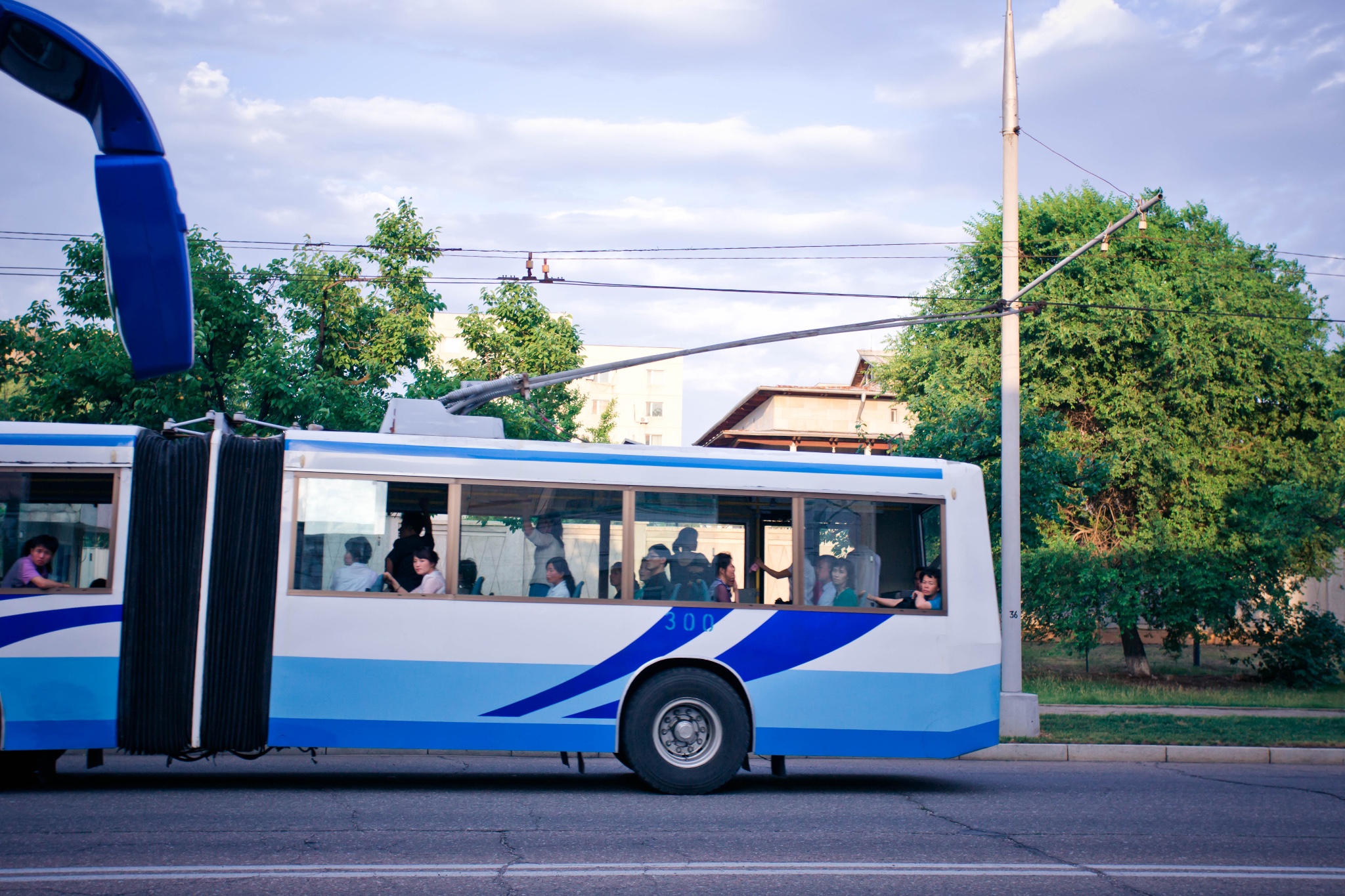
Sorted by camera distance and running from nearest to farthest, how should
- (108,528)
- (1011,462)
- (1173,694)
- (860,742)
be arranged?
(108,528)
(860,742)
(1011,462)
(1173,694)

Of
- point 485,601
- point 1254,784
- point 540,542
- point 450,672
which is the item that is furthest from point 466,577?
point 1254,784

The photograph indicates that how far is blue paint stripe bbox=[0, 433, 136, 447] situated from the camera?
845 cm

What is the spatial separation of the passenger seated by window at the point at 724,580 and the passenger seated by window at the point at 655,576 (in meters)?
0.39

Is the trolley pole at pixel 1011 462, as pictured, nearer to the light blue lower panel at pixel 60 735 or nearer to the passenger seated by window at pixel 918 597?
the passenger seated by window at pixel 918 597

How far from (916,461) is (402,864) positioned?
565 cm

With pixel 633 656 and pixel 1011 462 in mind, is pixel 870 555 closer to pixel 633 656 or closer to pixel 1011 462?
pixel 633 656

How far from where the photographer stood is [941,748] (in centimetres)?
915

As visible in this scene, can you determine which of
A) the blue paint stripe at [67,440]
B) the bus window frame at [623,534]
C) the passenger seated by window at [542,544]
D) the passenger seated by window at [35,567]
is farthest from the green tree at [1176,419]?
the passenger seated by window at [35,567]

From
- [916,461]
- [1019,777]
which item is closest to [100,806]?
[916,461]

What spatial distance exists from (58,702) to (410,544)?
110 inches

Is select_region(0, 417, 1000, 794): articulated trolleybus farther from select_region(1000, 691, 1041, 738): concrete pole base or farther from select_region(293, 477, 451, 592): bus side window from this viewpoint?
select_region(1000, 691, 1041, 738): concrete pole base

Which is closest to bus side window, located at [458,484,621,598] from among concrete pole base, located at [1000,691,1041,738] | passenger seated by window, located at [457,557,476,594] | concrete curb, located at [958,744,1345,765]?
passenger seated by window, located at [457,557,476,594]

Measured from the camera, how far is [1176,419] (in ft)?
78.7

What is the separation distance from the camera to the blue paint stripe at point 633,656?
873 cm
